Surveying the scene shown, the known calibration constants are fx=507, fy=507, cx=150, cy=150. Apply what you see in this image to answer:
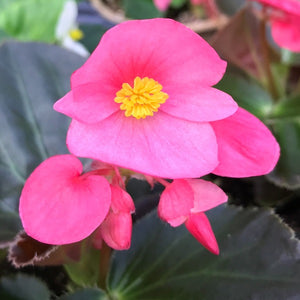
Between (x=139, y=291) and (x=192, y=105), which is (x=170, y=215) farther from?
(x=139, y=291)

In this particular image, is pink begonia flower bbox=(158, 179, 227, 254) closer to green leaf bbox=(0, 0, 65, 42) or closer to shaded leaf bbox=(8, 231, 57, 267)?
shaded leaf bbox=(8, 231, 57, 267)

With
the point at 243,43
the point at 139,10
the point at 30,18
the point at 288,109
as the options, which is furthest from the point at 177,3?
the point at 288,109

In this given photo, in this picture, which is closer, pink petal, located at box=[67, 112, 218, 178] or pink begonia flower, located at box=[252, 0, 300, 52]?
pink petal, located at box=[67, 112, 218, 178]

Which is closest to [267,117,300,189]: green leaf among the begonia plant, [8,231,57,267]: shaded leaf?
the begonia plant

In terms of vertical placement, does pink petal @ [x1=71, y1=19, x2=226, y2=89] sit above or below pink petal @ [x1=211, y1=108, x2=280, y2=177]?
above

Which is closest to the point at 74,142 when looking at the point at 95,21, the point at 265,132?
the point at 265,132

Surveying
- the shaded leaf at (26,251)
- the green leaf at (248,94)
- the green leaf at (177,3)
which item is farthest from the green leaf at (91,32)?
the shaded leaf at (26,251)

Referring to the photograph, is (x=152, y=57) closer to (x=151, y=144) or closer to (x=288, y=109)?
(x=151, y=144)
